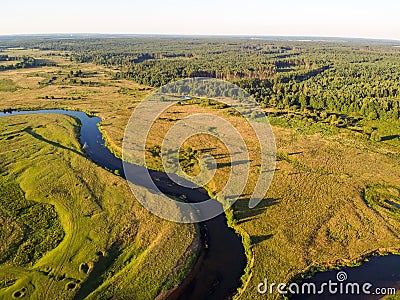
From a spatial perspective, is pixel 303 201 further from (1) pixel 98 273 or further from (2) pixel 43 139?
(2) pixel 43 139

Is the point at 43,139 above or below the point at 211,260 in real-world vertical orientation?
above

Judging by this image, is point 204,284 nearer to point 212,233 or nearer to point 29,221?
point 212,233

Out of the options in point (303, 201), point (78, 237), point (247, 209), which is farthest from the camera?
point (303, 201)

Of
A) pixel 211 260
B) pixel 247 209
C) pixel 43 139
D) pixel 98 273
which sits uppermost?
pixel 43 139

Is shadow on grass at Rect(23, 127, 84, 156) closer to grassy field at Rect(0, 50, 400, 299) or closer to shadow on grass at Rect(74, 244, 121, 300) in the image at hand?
grassy field at Rect(0, 50, 400, 299)

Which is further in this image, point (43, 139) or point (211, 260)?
point (43, 139)

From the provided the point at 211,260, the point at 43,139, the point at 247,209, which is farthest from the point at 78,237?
the point at 43,139

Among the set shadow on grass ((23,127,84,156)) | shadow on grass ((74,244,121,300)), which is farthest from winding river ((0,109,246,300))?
shadow on grass ((23,127,84,156))
